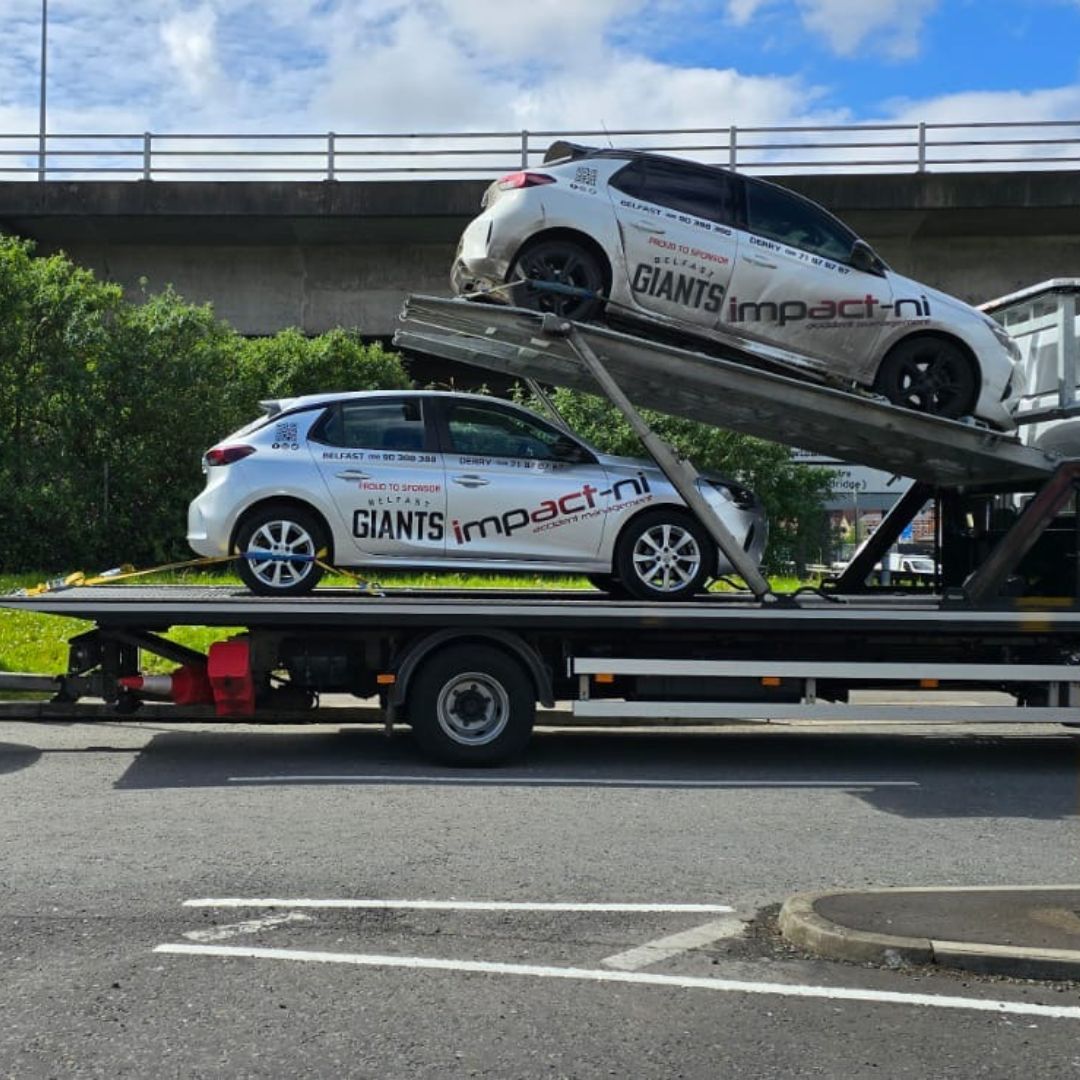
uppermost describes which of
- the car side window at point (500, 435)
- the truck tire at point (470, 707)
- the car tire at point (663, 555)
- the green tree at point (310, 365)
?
the green tree at point (310, 365)

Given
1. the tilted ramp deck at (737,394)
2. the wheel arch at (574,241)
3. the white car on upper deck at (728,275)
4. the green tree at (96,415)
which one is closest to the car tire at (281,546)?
the tilted ramp deck at (737,394)

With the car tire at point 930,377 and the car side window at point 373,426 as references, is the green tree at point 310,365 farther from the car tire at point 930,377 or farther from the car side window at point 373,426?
the car tire at point 930,377

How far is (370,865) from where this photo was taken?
242 inches

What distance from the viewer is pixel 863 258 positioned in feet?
31.0

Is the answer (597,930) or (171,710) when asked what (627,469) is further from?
(597,930)

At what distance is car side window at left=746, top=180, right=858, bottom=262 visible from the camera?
30.6 feet

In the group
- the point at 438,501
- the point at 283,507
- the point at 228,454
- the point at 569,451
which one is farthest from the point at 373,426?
the point at 569,451

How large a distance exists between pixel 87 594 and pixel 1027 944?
6532 mm

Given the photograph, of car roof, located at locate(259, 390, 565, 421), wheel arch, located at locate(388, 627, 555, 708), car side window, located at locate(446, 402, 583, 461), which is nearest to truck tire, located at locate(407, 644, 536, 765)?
wheel arch, located at locate(388, 627, 555, 708)

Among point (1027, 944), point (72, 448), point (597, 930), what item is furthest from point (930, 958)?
point (72, 448)

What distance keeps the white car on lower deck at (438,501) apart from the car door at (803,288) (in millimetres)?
1184

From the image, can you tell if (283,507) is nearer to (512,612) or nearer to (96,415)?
(512,612)

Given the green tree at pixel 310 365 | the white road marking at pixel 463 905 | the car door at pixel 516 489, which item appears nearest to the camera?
the white road marking at pixel 463 905

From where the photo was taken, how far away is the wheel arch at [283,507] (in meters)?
9.09
